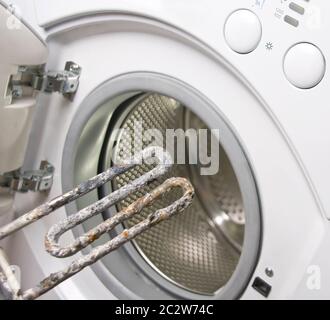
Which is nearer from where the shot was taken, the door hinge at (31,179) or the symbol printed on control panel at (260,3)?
the symbol printed on control panel at (260,3)

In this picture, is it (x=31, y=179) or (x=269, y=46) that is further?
(x=31, y=179)

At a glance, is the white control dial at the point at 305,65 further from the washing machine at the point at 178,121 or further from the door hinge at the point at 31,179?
the door hinge at the point at 31,179

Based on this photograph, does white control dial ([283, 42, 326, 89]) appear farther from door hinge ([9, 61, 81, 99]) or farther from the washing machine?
door hinge ([9, 61, 81, 99])

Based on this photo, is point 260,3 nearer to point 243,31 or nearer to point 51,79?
point 243,31

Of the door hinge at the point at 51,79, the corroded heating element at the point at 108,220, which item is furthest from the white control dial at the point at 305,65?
the door hinge at the point at 51,79

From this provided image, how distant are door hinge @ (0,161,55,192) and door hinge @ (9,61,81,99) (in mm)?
182

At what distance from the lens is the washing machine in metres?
1.00

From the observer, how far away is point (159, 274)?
1422 millimetres

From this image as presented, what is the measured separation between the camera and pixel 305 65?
98 cm

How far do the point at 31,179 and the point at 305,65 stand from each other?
26.1 inches

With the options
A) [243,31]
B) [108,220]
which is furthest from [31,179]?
[243,31]

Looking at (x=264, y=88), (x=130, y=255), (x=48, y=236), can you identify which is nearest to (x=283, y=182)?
(x=264, y=88)

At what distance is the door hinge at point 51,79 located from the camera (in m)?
1.26

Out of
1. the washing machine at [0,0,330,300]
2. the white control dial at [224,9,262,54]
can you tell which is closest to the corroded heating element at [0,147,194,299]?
the washing machine at [0,0,330,300]
